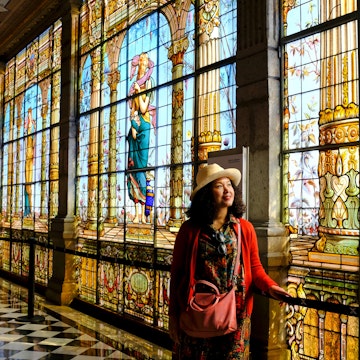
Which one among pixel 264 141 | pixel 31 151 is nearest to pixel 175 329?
pixel 264 141

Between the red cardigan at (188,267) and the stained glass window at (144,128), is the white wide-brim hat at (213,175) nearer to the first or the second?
the red cardigan at (188,267)

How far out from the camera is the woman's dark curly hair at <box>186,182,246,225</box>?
331 centimetres

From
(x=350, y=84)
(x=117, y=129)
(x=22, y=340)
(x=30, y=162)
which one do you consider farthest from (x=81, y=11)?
(x=350, y=84)

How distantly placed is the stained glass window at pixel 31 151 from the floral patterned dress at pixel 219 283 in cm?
694

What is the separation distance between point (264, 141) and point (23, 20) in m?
8.76

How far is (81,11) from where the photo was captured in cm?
973

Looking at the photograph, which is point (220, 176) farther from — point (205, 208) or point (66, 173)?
point (66, 173)

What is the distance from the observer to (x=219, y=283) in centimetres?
322

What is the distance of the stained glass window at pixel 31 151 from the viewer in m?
10.8

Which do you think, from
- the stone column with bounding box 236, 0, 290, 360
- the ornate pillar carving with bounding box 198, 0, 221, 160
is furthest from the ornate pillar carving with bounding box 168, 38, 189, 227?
the stone column with bounding box 236, 0, 290, 360

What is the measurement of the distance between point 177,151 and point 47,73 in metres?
5.69

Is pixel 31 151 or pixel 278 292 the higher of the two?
pixel 31 151

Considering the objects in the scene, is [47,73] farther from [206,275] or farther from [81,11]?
[206,275]

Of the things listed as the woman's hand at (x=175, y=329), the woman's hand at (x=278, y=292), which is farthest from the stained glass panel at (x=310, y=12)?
the woman's hand at (x=175, y=329)
